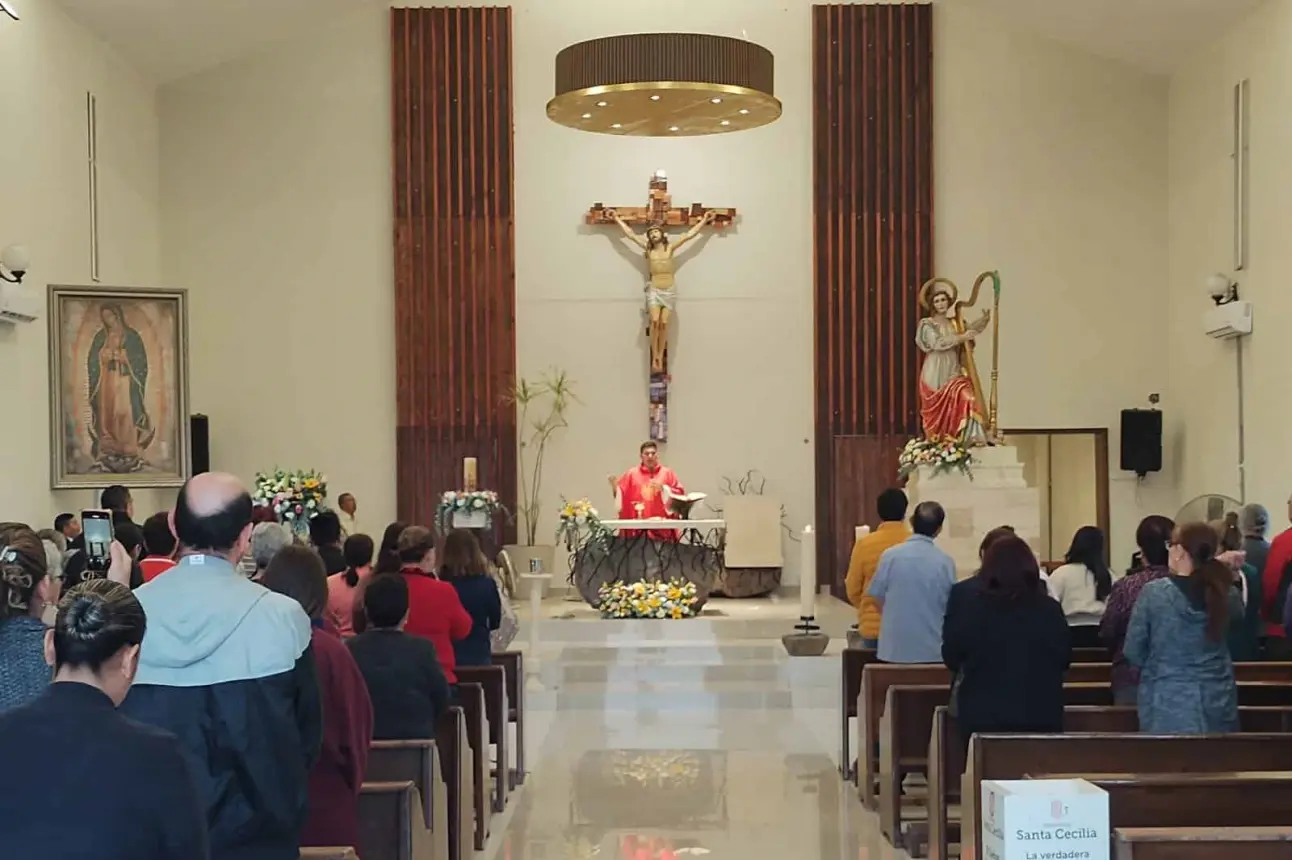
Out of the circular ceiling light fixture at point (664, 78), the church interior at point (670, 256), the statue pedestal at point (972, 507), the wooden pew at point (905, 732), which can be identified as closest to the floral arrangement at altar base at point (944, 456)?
the statue pedestal at point (972, 507)

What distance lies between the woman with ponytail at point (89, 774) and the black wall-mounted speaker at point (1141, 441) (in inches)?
507

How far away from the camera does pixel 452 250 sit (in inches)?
580

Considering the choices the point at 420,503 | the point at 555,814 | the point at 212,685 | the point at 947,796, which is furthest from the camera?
the point at 420,503

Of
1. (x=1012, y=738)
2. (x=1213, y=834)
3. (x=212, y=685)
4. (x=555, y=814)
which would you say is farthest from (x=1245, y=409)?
(x=212, y=685)

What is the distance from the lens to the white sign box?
3.62m

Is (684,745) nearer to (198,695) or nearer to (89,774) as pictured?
(198,695)

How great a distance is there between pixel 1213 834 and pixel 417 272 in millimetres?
11959

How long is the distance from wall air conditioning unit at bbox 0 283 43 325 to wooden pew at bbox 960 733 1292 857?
7.84m

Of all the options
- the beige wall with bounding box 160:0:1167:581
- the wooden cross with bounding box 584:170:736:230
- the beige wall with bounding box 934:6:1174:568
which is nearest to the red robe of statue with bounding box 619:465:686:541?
the beige wall with bounding box 160:0:1167:581

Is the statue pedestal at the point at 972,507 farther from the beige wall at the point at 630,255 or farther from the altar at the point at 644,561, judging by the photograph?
the beige wall at the point at 630,255

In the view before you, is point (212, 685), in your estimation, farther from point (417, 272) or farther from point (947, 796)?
point (417, 272)

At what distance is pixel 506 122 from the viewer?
14.8 metres

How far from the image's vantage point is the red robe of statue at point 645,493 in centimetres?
1305

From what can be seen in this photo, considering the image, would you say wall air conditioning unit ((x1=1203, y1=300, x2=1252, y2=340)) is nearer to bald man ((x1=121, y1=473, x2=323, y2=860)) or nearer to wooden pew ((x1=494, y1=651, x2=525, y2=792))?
wooden pew ((x1=494, y1=651, x2=525, y2=792))
